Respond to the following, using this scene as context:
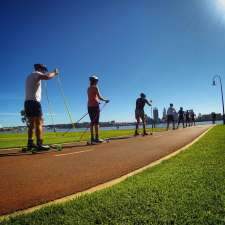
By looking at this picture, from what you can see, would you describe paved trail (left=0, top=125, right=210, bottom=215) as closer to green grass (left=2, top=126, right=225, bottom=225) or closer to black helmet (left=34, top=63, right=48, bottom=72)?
green grass (left=2, top=126, right=225, bottom=225)

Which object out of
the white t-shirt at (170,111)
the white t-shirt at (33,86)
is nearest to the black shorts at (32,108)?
the white t-shirt at (33,86)

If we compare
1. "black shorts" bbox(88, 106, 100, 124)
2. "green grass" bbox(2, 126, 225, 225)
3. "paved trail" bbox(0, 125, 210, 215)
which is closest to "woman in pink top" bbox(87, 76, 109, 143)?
"black shorts" bbox(88, 106, 100, 124)

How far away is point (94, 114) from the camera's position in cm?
1153

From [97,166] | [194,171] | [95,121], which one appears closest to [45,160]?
[97,166]

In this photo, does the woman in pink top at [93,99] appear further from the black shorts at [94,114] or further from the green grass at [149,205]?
the green grass at [149,205]

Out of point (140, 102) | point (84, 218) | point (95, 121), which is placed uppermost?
point (140, 102)

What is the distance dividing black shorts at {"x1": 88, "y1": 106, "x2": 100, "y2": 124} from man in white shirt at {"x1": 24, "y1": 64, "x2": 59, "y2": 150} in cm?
325

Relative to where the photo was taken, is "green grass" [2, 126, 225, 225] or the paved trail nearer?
"green grass" [2, 126, 225, 225]

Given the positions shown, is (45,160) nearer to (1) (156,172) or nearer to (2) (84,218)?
(1) (156,172)

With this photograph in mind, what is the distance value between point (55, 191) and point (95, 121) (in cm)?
760

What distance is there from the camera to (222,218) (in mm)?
2541

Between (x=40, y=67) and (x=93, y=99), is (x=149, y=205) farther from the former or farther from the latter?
(x=93, y=99)

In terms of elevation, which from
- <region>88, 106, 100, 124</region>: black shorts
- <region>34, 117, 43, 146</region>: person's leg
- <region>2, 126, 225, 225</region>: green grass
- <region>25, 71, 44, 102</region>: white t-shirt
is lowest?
<region>2, 126, 225, 225</region>: green grass

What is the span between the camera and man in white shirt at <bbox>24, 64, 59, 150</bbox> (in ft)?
27.0
